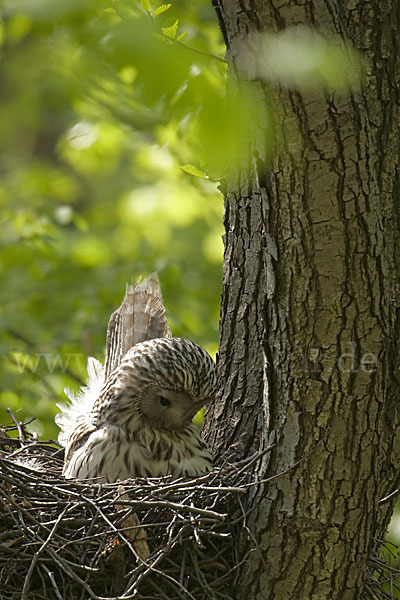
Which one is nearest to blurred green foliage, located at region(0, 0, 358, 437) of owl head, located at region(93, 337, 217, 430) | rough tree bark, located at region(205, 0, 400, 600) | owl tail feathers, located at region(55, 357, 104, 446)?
rough tree bark, located at region(205, 0, 400, 600)

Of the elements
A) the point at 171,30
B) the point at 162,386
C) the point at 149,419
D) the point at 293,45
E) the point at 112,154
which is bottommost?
the point at 149,419

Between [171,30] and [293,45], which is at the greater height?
[171,30]

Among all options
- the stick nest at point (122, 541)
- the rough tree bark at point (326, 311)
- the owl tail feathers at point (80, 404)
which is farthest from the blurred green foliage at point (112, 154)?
the stick nest at point (122, 541)

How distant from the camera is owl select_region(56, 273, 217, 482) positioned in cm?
358

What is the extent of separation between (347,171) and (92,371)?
2907mm

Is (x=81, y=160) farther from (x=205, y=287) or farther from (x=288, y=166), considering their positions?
(x=288, y=166)

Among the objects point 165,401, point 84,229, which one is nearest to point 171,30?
point 165,401

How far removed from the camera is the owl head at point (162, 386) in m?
3.56

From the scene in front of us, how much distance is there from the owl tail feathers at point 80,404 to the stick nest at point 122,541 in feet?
5.01

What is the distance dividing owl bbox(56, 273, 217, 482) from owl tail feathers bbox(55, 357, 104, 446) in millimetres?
690

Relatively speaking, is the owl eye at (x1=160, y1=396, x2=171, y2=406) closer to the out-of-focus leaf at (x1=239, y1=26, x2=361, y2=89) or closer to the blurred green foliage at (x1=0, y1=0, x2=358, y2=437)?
the blurred green foliage at (x1=0, y1=0, x2=358, y2=437)

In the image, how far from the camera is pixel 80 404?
4785mm

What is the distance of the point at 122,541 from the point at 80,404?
2045 millimetres

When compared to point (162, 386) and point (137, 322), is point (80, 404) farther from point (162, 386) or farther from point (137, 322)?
point (162, 386)
